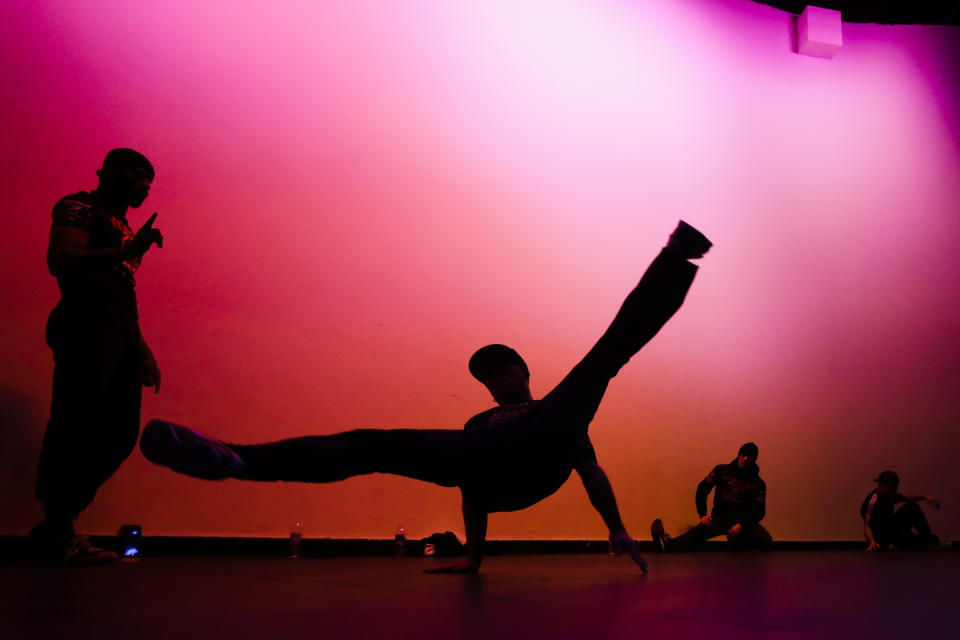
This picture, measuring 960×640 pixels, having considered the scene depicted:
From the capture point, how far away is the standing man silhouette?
2.73 metres

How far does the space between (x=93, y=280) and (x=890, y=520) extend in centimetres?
569

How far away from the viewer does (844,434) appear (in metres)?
6.18

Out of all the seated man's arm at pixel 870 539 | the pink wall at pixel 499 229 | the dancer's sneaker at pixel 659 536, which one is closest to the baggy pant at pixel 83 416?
the pink wall at pixel 499 229

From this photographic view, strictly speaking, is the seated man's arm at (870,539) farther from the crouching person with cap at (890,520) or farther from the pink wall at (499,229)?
the pink wall at (499,229)

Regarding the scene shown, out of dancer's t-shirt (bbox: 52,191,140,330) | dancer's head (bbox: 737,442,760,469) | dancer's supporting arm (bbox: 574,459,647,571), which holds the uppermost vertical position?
dancer's t-shirt (bbox: 52,191,140,330)

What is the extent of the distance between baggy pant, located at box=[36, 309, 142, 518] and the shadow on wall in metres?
0.95

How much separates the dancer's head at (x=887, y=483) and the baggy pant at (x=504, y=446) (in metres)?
4.68

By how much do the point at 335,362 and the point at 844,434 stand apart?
414 centimetres

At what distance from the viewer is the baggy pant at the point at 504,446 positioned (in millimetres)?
1758

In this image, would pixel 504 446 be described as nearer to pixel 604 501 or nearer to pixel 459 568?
pixel 604 501

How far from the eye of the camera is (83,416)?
9.08ft

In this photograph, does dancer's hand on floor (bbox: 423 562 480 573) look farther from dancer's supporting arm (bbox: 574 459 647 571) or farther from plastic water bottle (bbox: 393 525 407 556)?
plastic water bottle (bbox: 393 525 407 556)

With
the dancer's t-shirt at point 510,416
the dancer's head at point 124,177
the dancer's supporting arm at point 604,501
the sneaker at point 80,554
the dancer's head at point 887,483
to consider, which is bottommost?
the sneaker at point 80,554

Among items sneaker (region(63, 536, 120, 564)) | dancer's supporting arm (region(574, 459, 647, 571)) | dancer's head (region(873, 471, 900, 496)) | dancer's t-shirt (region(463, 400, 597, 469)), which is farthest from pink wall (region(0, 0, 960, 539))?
dancer's supporting arm (region(574, 459, 647, 571))
